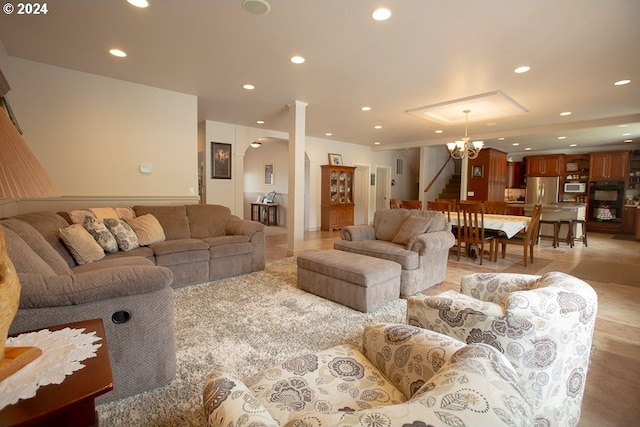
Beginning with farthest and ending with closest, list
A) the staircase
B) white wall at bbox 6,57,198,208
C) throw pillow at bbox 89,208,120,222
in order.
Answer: the staircase → white wall at bbox 6,57,198,208 → throw pillow at bbox 89,208,120,222

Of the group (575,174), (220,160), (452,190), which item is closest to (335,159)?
(220,160)

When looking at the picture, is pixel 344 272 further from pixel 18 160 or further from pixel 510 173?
pixel 510 173

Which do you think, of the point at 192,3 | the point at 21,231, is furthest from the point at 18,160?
the point at 192,3

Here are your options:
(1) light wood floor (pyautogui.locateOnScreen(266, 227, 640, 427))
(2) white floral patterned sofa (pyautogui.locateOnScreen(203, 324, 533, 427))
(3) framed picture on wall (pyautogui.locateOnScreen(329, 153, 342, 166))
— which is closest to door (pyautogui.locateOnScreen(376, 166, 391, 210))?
(3) framed picture on wall (pyautogui.locateOnScreen(329, 153, 342, 166))

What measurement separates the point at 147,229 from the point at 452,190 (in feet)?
30.2

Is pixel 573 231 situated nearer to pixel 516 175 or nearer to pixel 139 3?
pixel 516 175

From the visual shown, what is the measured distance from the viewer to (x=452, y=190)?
391 inches

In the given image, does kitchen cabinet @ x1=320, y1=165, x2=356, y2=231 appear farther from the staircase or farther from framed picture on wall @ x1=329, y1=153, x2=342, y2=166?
the staircase

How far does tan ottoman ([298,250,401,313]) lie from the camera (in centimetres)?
275

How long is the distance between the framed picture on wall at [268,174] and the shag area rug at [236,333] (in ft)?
19.0

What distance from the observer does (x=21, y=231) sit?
1.89 metres

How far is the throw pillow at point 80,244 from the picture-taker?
265 centimetres

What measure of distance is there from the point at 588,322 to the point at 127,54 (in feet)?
14.1

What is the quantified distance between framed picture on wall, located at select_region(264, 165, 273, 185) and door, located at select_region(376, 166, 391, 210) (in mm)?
3653
